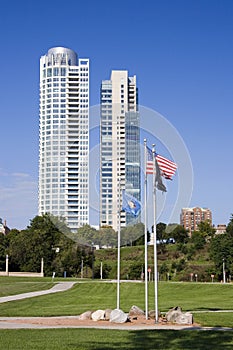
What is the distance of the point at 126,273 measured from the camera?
8856 centimetres

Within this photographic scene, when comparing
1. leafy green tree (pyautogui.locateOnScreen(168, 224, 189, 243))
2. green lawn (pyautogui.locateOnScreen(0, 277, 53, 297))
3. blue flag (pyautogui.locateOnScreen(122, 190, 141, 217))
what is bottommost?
green lawn (pyautogui.locateOnScreen(0, 277, 53, 297))

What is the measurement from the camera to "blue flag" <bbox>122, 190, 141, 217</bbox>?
2572 centimetres

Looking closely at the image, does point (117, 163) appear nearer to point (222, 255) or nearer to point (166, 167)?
point (166, 167)

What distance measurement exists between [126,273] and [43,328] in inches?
2758

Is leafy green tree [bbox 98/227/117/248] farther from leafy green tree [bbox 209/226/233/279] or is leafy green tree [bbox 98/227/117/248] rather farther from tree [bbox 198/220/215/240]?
tree [bbox 198/220/215/240]

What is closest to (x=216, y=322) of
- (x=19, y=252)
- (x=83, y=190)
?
(x=83, y=190)

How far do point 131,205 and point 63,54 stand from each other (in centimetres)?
14920

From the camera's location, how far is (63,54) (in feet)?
559

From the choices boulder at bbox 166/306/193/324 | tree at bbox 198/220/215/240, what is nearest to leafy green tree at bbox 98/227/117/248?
boulder at bbox 166/306/193/324

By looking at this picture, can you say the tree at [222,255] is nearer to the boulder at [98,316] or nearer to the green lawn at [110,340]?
the boulder at [98,316]

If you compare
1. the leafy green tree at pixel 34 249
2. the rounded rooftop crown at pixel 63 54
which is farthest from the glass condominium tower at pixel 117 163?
the rounded rooftop crown at pixel 63 54

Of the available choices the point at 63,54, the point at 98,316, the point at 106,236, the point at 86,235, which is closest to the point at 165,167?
the point at 98,316

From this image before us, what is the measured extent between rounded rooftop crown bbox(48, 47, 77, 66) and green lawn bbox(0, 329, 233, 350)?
511 ft

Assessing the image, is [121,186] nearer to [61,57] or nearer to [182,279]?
[182,279]
